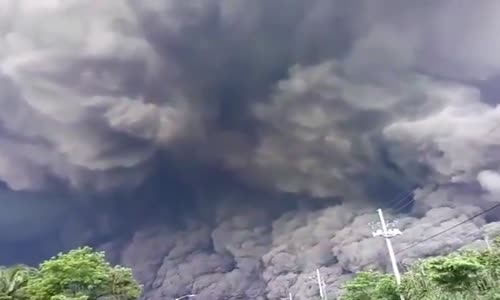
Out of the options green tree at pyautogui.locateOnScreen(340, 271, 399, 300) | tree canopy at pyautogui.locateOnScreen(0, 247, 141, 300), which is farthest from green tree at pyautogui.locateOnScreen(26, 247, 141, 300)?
green tree at pyautogui.locateOnScreen(340, 271, 399, 300)

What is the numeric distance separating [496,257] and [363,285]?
58.5 ft

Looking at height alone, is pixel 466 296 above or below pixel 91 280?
below

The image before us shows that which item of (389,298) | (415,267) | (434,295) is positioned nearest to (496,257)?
(434,295)

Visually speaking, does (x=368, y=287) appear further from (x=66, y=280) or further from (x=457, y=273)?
(x=66, y=280)

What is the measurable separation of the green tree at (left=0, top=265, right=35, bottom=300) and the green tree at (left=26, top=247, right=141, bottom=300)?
0.67m

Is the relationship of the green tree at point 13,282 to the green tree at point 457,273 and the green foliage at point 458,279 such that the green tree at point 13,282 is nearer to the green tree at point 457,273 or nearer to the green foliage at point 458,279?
the green foliage at point 458,279

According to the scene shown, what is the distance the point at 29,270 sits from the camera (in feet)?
136

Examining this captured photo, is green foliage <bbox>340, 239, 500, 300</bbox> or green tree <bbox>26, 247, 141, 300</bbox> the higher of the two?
green tree <bbox>26, 247, 141, 300</bbox>

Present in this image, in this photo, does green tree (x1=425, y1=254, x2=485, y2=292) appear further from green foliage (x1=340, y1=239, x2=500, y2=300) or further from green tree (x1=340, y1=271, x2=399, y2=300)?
green tree (x1=340, y1=271, x2=399, y2=300)

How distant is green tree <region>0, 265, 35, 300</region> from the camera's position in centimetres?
3706

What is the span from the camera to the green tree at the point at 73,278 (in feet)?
117

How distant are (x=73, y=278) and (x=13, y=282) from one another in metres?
5.02

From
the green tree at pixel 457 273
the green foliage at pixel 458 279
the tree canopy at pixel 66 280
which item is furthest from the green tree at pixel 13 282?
the green tree at pixel 457 273

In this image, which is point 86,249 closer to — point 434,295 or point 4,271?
point 4,271
